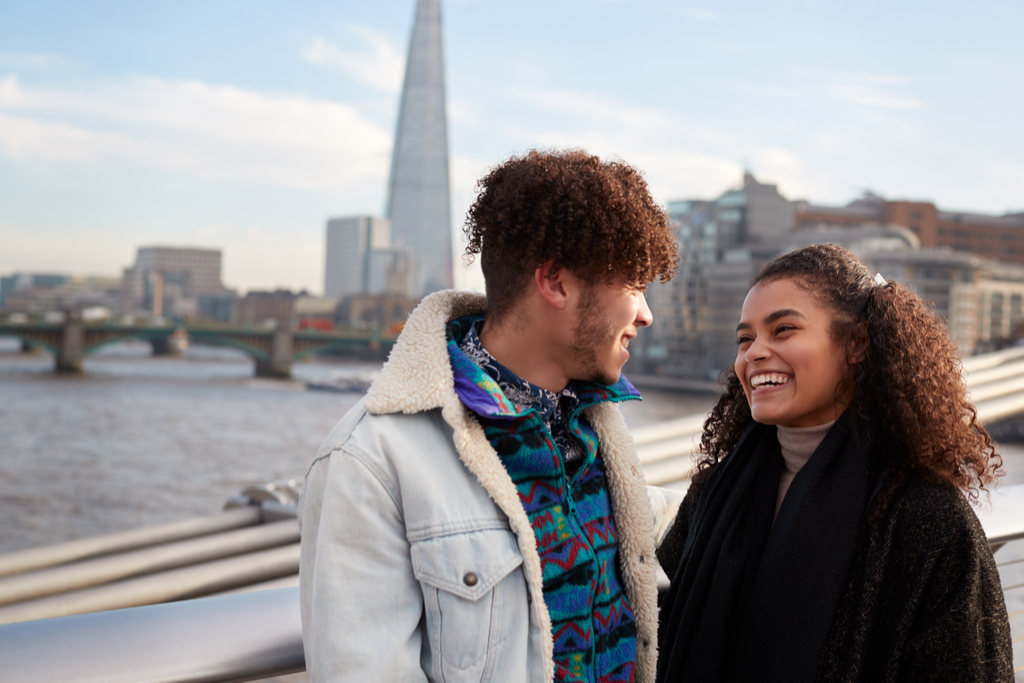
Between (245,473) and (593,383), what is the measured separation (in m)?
24.3

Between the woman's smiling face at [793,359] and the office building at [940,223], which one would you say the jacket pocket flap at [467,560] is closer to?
the woman's smiling face at [793,359]

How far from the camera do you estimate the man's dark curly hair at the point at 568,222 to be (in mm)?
1343

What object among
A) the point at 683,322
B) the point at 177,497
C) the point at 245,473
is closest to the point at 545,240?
the point at 177,497

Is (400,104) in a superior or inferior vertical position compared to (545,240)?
superior

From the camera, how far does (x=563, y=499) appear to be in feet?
4.55

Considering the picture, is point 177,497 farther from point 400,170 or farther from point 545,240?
point 400,170

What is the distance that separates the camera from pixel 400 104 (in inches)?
3391

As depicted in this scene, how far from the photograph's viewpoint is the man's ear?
1378mm

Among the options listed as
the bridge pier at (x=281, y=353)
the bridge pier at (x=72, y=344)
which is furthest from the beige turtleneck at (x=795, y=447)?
the bridge pier at (x=72, y=344)

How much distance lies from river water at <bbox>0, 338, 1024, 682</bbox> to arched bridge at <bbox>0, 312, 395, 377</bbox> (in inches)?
46.6

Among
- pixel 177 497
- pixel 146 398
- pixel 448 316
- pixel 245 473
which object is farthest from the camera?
pixel 146 398

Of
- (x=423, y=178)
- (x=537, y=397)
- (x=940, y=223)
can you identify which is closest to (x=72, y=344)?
(x=423, y=178)

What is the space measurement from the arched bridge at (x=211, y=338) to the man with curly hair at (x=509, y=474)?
41828mm

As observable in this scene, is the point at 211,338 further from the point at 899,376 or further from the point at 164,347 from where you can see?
the point at 899,376
